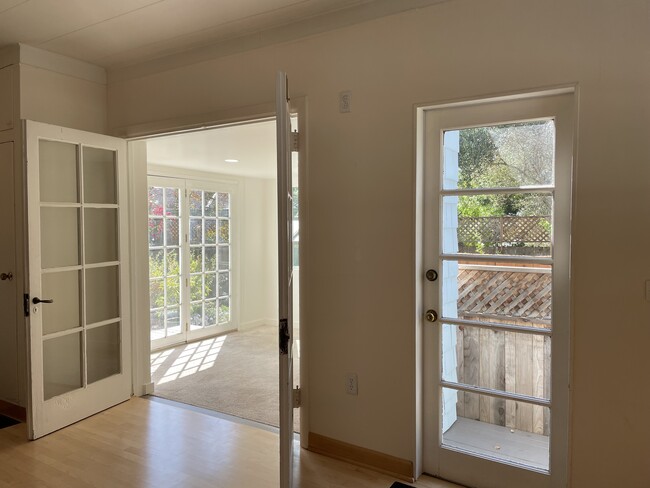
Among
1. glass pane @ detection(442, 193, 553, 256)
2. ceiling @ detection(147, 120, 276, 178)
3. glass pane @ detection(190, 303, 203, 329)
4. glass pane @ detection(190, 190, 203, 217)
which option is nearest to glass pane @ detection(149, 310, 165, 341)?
glass pane @ detection(190, 303, 203, 329)

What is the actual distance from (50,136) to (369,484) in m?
2.89

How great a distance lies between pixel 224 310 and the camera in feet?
21.4

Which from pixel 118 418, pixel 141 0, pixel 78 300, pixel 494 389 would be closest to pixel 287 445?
pixel 494 389

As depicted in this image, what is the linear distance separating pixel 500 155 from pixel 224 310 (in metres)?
4.98

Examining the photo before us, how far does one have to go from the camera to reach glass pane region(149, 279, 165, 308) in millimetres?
5621

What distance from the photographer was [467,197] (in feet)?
7.94

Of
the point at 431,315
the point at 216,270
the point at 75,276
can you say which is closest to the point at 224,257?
the point at 216,270

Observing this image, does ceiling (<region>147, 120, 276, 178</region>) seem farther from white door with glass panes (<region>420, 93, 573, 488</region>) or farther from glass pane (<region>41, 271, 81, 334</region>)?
white door with glass panes (<region>420, 93, 573, 488</region>)

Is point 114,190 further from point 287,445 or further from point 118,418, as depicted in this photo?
point 287,445

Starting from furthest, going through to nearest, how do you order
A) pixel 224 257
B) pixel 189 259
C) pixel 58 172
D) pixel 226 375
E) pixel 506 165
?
pixel 224 257 < pixel 189 259 < pixel 226 375 < pixel 58 172 < pixel 506 165

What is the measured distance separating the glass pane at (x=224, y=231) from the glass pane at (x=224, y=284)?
471 mm

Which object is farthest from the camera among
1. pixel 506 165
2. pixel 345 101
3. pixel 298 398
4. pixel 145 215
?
pixel 145 215

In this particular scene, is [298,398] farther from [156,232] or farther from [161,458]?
[156,232]

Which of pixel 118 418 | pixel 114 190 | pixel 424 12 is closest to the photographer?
pixel 424 12
